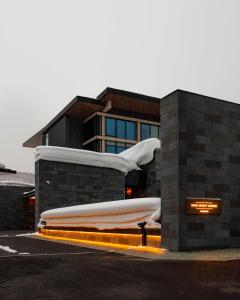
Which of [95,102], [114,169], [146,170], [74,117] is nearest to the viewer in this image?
[114,169]

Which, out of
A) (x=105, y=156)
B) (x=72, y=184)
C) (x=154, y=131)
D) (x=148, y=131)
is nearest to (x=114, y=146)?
(x=148, y=131)

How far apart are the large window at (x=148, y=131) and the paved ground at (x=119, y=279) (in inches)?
1450

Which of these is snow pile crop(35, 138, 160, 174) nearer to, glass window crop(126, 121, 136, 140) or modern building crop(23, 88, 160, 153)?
modern building crop(23, 88, 160, 153)

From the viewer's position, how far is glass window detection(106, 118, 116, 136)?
43.1 metres

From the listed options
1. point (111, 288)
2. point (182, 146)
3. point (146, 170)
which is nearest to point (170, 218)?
point (182, 146)

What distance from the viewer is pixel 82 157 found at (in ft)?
91.6

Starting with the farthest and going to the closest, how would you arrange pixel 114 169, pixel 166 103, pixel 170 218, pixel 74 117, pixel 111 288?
1. pixel 74 117
2. pixel 114 169
3. pixel 166 103
4. pixel 170 218
5. pixel 111 288

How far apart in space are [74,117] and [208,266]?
38.4 meters

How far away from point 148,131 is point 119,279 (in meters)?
39.8

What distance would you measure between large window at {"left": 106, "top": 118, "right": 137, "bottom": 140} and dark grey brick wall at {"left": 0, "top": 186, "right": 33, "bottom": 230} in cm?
1229

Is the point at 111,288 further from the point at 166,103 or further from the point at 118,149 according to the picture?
the point at 118,149

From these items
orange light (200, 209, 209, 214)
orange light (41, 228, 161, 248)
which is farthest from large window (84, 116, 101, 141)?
orange light (200, 209, 209, 214)

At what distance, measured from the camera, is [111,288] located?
235 inches

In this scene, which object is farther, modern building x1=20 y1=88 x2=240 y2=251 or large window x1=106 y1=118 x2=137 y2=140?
large window x1=106 y1=118 x2=137 y2=140
